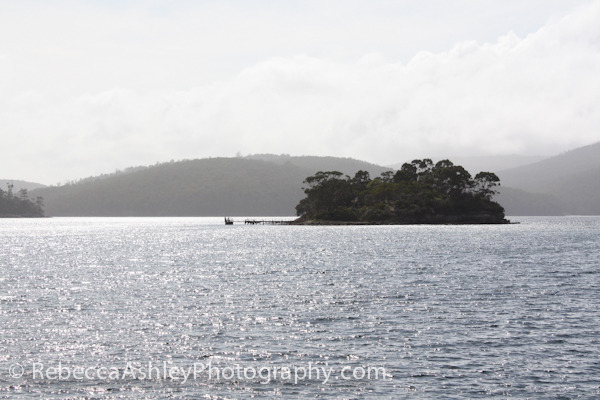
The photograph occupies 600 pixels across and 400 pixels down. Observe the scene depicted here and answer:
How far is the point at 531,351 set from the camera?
40.2 m

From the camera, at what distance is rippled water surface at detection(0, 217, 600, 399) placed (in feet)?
109

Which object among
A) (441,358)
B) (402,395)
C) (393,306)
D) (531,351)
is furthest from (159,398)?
(393,306)

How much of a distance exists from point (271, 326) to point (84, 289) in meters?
33.7

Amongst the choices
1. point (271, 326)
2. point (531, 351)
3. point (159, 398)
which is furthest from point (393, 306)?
point (159, 398)

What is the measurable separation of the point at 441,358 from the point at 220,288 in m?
38.5

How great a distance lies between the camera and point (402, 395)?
103 ft

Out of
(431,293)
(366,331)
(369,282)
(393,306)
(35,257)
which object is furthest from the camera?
(35,257)

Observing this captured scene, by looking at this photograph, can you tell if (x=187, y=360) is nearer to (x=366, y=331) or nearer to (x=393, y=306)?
(x=366, y=331)

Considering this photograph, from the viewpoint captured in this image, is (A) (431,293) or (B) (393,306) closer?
(B) (393,306)

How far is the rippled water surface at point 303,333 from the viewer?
33219 millimetres

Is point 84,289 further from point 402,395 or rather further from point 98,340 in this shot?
point 402,395

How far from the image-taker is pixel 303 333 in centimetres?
4572

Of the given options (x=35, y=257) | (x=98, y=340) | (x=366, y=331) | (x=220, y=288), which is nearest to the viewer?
(x=98, y=340)

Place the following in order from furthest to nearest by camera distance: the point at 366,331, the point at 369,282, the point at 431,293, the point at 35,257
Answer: the point at 35,257 < the point at 369,282 < the point at 431,293 < the point at 366,331
